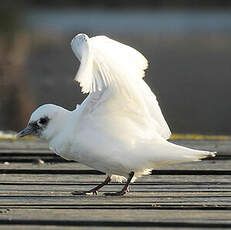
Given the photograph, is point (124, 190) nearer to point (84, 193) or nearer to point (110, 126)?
point (84, 193)

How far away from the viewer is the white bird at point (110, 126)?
652cm

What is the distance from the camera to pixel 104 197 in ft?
21.2

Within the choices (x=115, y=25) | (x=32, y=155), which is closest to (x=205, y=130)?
(x=32, y=155)

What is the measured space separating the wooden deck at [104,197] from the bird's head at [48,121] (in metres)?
0.37

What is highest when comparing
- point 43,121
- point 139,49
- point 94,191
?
point 43,121

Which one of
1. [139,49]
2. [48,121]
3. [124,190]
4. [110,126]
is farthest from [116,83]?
[139,49]

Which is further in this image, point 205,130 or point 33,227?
point 205,130

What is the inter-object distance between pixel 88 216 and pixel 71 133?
3.88 ft

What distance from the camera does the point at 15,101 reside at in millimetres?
18984

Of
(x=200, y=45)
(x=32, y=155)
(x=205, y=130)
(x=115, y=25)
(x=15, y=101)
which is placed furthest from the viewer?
(x=115, y=25)

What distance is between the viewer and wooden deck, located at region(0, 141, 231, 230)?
5.34m

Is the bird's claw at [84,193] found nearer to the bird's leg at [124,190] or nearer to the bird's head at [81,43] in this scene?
the bird's leg at [124,190]

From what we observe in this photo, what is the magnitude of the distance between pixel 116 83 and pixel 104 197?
0.74 metres

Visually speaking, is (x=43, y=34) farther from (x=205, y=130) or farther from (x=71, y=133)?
(x=71, y=133)
